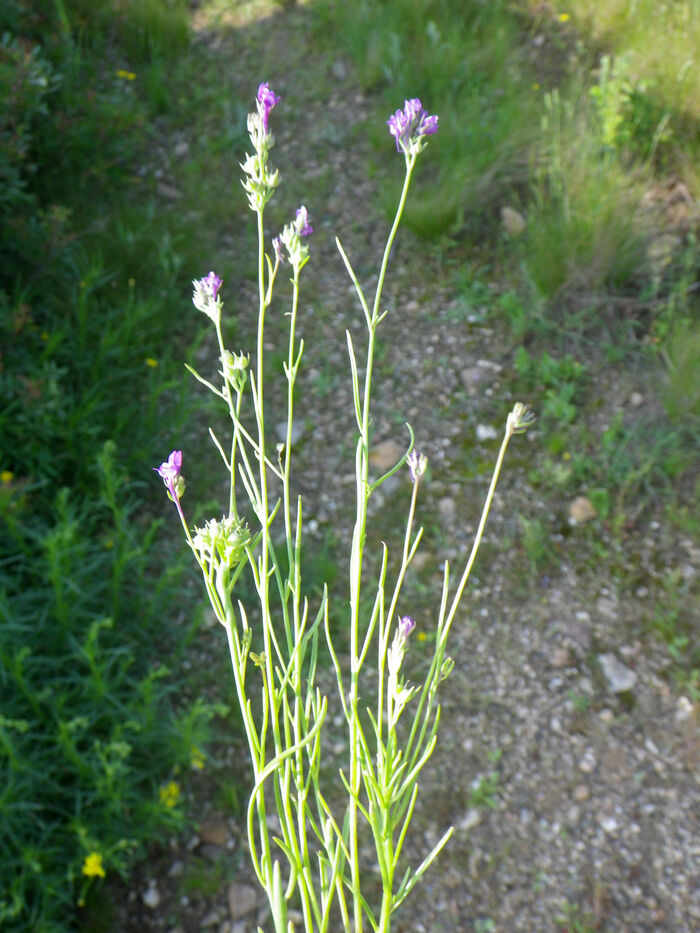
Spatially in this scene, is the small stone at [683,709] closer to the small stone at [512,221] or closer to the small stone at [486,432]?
the small stone at [486,432]

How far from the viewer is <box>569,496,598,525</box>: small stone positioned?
8.13 feet

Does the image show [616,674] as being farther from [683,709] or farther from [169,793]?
[169,793]

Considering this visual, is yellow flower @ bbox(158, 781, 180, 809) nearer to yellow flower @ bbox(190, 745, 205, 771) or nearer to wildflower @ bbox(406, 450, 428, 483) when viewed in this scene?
yellow flower @ bbox(190, 745, 205, 771)

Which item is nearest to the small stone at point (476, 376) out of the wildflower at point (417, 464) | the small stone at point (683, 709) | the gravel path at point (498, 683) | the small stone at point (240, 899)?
the gravel path at point (498, 683)

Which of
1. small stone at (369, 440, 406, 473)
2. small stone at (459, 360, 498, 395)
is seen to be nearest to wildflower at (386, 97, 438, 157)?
small stone at (369, 440, 406, 473)

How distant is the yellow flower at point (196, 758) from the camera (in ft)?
6.40

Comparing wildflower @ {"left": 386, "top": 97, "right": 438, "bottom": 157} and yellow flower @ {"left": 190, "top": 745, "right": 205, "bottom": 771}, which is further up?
wildflower @ {"left": 386, "top": 97, "right": 438, "bottom": 157}

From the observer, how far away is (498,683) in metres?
2.23

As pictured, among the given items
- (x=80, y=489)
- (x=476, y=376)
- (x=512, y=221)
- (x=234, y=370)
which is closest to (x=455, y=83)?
(x=512, y=221)

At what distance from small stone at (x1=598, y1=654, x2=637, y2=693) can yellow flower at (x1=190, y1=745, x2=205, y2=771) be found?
1.07 metres

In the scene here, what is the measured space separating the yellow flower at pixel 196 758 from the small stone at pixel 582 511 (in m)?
1.25

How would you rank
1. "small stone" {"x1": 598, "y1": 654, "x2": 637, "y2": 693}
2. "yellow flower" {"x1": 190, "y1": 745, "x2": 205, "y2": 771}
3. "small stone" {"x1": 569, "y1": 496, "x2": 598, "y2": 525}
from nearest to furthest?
1. "yellow flower" {"x1": 190, "y1": 745, "x2": 205, "y2": 771}
2. "small stone" {"x1": 598, "y1": 654, "x2": 637, "y2": 693}
3. "small stone" {"x1": 569, "y1": 496, "x2": 598, "y2": 525}

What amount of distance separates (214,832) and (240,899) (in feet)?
0.53

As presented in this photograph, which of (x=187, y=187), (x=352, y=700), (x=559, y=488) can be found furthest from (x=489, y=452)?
(x=352, y=700)
